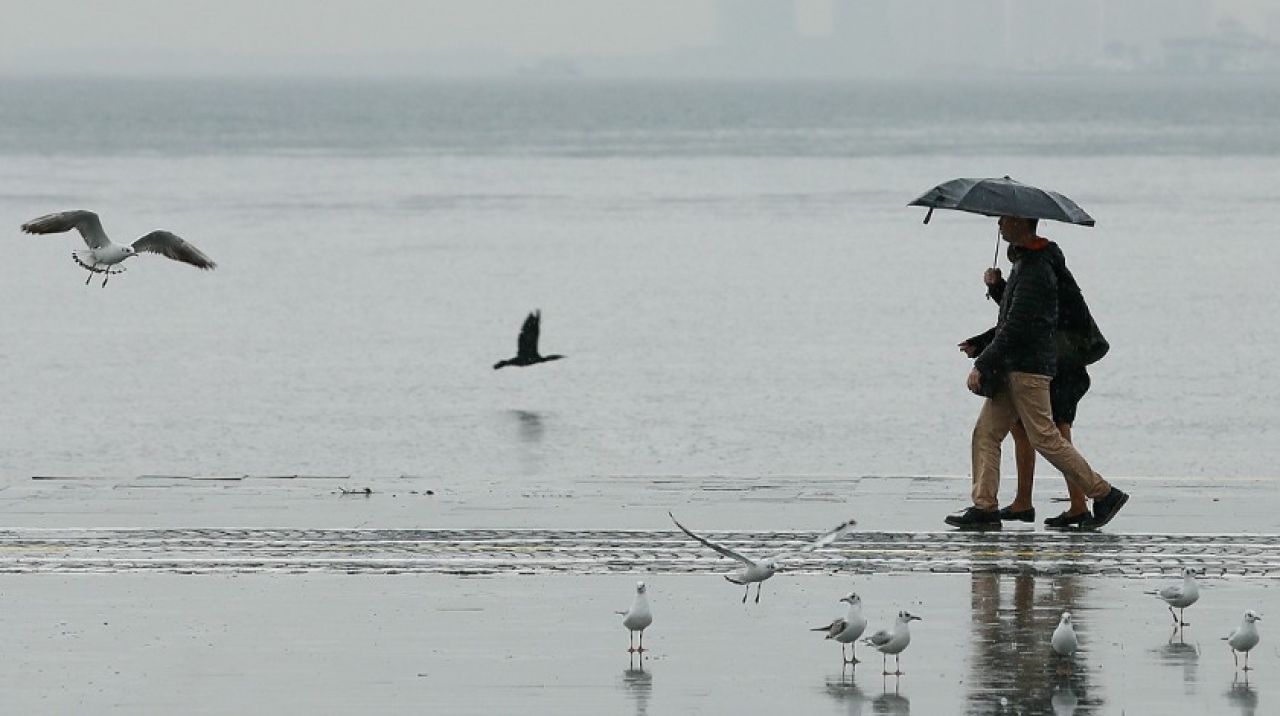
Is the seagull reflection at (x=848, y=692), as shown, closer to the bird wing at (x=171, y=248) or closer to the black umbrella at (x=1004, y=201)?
the black umbrella at (x=1004, y=201)

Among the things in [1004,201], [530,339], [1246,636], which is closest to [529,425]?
[530,339]

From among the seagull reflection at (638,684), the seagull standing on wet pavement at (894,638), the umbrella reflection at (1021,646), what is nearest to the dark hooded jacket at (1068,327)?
the umbrella reflection at (1021,646)

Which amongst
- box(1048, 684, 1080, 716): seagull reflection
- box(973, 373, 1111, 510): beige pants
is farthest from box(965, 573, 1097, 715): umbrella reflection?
box(973, 373, 1111, 510): beige pants

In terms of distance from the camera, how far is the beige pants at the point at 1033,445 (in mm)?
12609

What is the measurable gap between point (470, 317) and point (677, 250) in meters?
16.2

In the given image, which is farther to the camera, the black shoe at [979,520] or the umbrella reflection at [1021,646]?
the black shoe at [979,520]

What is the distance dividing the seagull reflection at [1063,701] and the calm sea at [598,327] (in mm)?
9257

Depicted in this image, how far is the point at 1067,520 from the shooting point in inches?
506

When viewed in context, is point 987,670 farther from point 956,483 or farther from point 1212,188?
point 1212,188

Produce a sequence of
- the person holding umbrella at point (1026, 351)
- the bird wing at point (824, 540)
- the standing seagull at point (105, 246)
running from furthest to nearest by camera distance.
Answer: the standing seagull at point (105, 246)
the person holding umbrella at point (1026, 351)
the bird wing at point (824, 540)

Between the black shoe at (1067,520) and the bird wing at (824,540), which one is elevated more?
the black shoe at (1067,520)

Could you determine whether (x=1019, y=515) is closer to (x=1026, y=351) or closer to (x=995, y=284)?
(x=1026, y=351)

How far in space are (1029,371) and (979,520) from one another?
812 mm

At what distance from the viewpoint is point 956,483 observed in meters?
14.8
